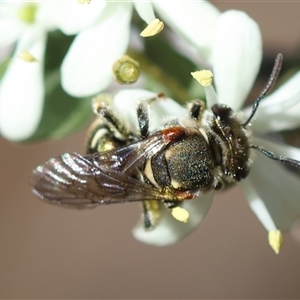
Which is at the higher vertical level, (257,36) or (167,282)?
(257,36)

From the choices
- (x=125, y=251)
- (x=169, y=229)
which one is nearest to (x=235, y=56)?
(x=169, y=229)

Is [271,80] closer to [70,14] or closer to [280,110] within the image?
[280,110]

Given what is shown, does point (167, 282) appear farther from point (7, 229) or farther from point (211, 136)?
point (211, 136)

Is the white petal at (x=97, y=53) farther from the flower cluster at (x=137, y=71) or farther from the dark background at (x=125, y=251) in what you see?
the dark background at (x=125, y=251)

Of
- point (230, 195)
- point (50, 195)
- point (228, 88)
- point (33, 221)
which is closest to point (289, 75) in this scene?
point (228, 88)

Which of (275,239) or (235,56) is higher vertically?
(235,56)

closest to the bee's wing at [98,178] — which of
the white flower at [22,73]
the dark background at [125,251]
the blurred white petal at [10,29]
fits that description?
the white flower at [22,73]

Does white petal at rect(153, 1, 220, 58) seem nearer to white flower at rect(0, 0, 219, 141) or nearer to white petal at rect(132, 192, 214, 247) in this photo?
white flower at rect(0, 0, 219, 141)
